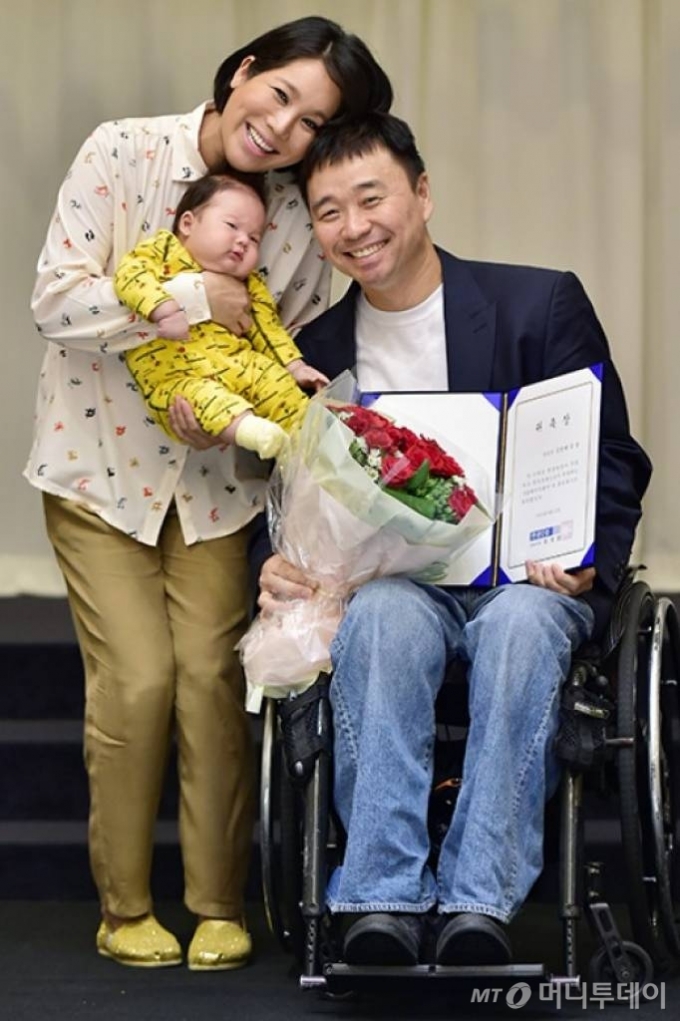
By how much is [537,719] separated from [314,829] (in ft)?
1.19

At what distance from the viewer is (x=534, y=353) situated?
3213 mm

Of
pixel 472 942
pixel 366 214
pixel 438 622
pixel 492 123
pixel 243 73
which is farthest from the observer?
pixel 492 123

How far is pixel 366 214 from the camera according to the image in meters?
3.18

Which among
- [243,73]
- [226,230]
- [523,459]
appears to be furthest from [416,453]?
[243,73]

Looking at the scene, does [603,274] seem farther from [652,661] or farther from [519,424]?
[652,661]

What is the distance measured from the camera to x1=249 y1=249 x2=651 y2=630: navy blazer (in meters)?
3.12

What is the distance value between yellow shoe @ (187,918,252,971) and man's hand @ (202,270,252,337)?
3.24ft

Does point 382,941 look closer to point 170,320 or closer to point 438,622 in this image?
point 438,622

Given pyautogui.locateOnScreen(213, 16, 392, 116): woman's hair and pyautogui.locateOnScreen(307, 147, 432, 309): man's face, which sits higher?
pyautogui.locateOnScreen(213, 16, 392, 116): woman's hair

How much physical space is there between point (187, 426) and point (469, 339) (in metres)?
0.49

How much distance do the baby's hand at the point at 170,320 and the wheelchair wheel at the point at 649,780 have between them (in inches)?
32.5

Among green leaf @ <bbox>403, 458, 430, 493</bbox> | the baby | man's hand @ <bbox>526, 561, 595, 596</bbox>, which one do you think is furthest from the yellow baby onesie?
man's hand @ <bbox>526, 561, 595, 596</bbox>

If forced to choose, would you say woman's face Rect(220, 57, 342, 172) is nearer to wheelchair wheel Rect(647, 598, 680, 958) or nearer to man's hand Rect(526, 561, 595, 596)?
man's hand Rect(526, 561, 595, 596)

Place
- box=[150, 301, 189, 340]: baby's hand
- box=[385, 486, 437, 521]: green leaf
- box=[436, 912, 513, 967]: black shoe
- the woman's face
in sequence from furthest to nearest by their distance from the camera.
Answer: the woman's face, box=[150, 301, 189, 340]: baby's hand, box=[385, 486, 437, 521]: green leaf, box=[436, 912, 513, 967]: black shoe
